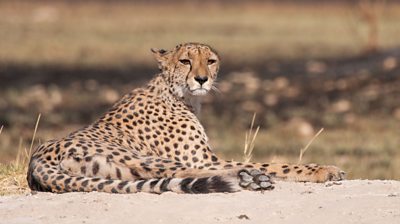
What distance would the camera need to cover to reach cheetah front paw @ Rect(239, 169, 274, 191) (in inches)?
213

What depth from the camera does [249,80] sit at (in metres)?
20.3

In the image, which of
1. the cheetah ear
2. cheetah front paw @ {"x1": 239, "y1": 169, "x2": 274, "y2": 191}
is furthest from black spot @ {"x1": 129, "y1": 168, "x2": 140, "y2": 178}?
the cheetah ear

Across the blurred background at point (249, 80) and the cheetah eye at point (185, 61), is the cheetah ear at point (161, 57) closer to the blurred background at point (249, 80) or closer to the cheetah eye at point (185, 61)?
the cheetah eye at point (185, 61)

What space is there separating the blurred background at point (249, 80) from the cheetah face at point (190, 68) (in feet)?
6.88

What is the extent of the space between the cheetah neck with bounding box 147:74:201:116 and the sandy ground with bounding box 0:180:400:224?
1.30 meters

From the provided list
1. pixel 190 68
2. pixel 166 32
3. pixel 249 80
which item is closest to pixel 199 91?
pixel 190 68

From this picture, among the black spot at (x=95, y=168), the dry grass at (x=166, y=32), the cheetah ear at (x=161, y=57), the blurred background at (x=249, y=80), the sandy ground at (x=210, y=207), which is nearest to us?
the sandy ground at (x=210, y=207)

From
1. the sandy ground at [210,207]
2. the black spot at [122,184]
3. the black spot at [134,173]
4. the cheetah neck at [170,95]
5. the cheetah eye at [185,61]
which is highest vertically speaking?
the cheetah eye at [185,61]

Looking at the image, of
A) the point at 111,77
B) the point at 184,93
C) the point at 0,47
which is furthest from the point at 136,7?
the point at 184,93

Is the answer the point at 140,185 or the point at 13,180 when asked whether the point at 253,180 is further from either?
the point at 13,180

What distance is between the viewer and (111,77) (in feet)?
71.4

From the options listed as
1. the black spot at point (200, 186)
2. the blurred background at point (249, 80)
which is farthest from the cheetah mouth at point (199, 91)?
the blurred background at point (249, 80)

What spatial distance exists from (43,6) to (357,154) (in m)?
45.0

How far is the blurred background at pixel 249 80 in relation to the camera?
42.8 ft
